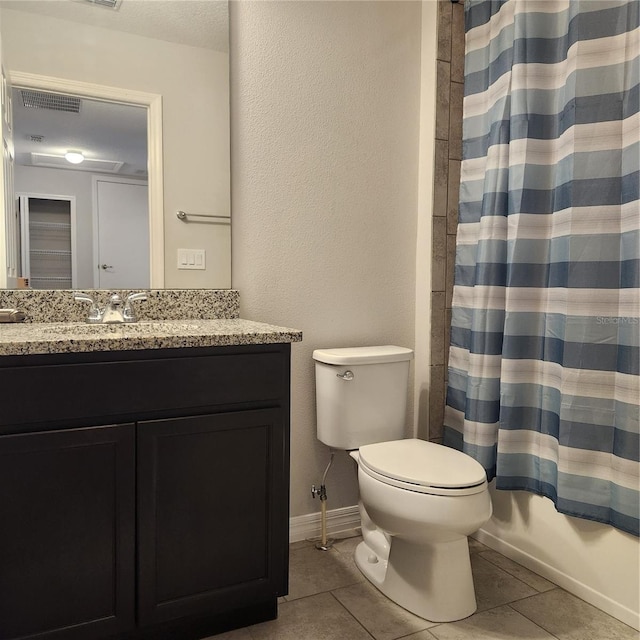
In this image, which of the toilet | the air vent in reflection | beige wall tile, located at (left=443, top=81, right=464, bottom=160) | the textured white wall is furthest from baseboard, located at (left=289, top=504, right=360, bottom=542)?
the air vent in reflection

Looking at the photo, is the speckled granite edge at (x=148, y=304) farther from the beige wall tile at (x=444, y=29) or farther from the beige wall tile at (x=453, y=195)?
the beige wall tile at (x=444, y=29)

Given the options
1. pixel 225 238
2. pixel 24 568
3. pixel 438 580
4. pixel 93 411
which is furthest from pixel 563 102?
pixel 24 568

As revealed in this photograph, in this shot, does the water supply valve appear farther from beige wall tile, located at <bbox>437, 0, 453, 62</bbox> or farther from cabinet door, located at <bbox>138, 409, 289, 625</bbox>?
beige wall tile, located at <bbox>437, 0, 453, 62</bbox>

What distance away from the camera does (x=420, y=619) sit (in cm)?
166

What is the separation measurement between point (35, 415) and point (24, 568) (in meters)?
0.37

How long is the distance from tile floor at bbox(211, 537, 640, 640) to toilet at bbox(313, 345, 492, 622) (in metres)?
0.06

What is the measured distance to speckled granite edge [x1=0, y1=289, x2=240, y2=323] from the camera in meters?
1.74

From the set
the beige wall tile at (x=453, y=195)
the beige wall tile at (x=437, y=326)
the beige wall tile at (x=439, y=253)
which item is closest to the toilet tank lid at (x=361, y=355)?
the beige wall tile at (x=437, y=326)

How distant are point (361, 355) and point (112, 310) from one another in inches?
34.4

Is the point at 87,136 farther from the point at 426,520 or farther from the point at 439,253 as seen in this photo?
the point at 426,520

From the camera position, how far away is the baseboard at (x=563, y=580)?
1638mm

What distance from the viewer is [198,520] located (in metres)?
1.46

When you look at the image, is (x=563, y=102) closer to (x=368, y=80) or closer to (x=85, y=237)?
(x=368, y=80)

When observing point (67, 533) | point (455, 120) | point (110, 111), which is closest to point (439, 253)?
point (455, 120)
